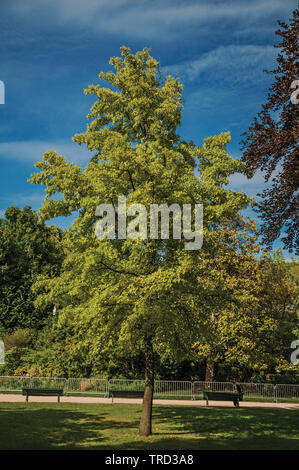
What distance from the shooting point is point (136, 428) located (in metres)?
14.0

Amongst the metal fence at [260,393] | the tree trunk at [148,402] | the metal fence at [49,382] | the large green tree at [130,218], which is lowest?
the metal fence at [260,393]

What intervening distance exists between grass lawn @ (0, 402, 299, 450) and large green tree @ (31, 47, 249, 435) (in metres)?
1.48

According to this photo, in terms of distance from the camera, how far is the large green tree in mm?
11938

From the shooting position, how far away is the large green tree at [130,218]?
1194cm

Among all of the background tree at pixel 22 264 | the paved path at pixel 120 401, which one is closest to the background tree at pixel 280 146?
the paved path at pixel 120 401

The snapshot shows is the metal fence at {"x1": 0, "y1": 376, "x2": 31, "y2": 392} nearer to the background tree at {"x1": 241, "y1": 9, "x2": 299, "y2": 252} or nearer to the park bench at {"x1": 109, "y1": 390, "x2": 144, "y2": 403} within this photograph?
the park bench at {"x1": 109, "y1": 390, "x2": 144, "y2": 403}

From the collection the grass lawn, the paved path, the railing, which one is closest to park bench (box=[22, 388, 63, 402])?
the paved path

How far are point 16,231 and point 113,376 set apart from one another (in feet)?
62.3

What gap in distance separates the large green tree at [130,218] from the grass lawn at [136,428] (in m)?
1.48

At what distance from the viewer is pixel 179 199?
12.4 meters

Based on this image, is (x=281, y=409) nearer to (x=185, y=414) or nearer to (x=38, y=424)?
(x=185, y=414)

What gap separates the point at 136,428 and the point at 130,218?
7.03 metres

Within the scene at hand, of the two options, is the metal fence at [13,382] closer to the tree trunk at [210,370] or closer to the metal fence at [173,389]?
the metal fence at [173,389]
